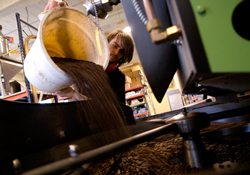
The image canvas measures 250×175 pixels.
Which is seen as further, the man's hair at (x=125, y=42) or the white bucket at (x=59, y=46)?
the man's hair at (x=125, y=42)

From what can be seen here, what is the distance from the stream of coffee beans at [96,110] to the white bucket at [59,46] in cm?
8

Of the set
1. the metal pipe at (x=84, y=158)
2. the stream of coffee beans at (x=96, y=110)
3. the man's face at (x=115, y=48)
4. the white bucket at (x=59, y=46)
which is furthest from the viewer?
the man's face at (x=115, y=48)

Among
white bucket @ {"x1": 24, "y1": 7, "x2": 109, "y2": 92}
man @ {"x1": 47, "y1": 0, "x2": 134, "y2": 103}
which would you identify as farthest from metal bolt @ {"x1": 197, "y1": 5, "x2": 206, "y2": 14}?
man @ {"x1": 47, "y1": 0, "x2": 134, "y2": 103}

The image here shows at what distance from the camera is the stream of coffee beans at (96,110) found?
86cm

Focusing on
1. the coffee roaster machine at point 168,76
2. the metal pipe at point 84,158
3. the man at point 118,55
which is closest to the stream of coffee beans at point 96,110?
the coffee roaster machine at point 168,76

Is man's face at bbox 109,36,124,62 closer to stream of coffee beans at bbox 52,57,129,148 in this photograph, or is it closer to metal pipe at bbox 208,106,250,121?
stream of coffee beans at bbox 52,57,129,148

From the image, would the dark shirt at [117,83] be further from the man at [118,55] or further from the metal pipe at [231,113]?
the metal pipe at [231,113]

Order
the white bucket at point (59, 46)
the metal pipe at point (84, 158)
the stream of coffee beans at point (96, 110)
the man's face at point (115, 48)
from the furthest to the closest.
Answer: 1. the man's face at point (115, 48)
2. the stream of coffee beans at point (96, 110)
3. the white bucket at point (59, 46)
4. the metal pipe at point (84, 158)

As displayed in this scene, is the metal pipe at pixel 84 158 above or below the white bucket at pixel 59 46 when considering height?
below

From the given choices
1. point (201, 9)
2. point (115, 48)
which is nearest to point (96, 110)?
point (201, 9)

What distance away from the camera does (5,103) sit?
0.54 metres

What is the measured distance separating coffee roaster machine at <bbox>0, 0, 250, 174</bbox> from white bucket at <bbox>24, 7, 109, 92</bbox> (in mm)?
164

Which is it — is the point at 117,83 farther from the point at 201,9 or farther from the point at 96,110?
the point at 201,9

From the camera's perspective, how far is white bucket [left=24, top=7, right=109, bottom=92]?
76 centimetres
